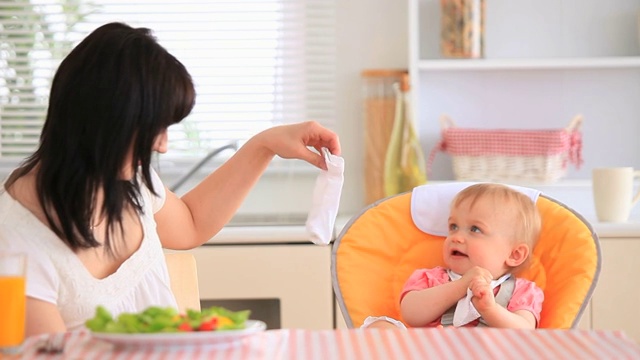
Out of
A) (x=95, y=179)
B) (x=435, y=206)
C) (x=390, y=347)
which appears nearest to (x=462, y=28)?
(x=435, y=206)

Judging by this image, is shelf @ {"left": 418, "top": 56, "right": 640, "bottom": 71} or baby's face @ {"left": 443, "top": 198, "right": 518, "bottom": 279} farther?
shelf @ {"left": 418, "top": 56, "right": 640, "bottom": 71}

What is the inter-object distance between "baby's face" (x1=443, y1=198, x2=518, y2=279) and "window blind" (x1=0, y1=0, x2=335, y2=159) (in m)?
1.49

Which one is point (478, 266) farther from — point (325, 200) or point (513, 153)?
point (513, 153)

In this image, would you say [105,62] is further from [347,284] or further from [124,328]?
[347,284]

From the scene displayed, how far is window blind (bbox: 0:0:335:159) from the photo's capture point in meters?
3.55

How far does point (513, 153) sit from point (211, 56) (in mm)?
1136

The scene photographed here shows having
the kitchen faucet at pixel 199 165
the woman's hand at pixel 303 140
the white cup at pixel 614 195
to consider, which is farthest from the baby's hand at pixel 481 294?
the kitchen faucet at pixel 199 165

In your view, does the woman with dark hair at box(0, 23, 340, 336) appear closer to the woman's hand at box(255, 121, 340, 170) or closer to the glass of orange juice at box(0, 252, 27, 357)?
the woman's hand at box(255, 121, 340, 170)

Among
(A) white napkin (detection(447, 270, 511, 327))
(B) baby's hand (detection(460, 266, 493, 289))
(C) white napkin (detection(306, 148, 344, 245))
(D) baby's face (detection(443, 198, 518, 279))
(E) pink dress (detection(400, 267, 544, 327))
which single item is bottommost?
(A) white napkin (detection(447, 270, 511, 327))

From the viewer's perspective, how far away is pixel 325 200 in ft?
5.98

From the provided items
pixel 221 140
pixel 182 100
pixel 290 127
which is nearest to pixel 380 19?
pixel 221 140

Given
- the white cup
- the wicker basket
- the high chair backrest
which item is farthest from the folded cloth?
the wicker basket

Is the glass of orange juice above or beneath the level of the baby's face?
above

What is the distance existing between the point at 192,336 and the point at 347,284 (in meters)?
0.92
